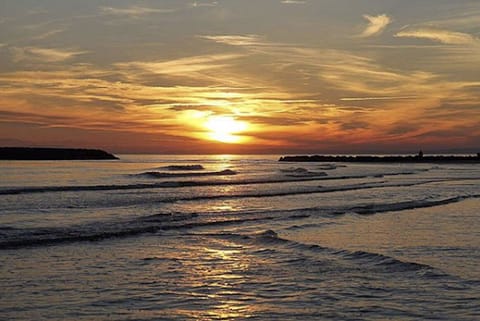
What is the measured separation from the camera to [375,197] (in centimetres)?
3488

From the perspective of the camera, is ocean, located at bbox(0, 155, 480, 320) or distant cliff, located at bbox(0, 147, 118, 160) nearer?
ocean, located at bbox(0, 155, 480, 320)

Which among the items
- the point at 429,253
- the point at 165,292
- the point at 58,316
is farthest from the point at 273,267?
the point at 58,316

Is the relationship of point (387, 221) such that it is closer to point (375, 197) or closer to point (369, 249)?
point (369, 249)

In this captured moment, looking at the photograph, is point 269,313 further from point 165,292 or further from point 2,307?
point 2,307

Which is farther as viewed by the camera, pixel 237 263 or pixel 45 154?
pixel 45 154

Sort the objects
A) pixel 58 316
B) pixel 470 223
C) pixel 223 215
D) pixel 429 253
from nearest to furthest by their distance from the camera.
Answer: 1. pixel 58 316
2. pixel 429 253
3. pixel 470 223
4. pixel 223 215

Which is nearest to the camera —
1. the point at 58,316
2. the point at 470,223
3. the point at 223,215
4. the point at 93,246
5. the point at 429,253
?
the point at 58,316

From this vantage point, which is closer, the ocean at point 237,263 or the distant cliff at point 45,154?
the ocean at point 237,263

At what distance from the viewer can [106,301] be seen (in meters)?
10.4

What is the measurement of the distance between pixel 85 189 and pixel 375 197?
18.1 meters

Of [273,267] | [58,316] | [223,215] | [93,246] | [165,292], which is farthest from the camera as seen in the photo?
[223,215]

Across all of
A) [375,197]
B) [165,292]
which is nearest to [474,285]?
[165,292]

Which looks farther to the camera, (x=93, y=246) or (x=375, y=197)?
(x=375, y=197)

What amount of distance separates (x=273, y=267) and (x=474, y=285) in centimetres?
428
